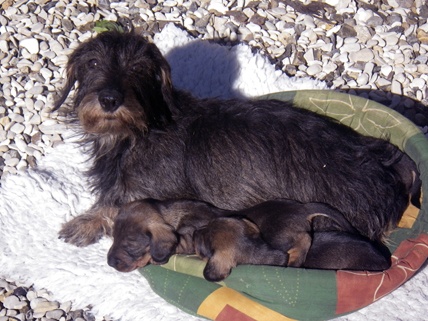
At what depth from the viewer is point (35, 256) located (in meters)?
5.30

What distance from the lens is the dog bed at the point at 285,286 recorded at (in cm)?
427

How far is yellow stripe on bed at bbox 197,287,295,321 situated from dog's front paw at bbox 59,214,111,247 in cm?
108

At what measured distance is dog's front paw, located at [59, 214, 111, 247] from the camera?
5293mm

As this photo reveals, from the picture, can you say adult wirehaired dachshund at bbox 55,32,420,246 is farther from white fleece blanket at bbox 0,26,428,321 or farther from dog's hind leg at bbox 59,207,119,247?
white fleece blanket at bbox 0,26,428,321

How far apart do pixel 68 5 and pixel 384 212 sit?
3.65 metres

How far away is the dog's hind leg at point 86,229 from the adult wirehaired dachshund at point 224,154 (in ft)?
0.90

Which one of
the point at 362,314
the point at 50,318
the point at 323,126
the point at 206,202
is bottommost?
the point at 50,318

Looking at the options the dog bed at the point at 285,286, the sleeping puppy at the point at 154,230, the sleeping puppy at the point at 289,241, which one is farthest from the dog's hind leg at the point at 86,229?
the sleeping puppy at the point at 289,241

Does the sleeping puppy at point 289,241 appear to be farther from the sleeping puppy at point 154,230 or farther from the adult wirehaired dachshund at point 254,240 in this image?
the sleeping puppy at point 154,230

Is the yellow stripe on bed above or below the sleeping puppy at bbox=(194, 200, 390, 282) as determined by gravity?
below

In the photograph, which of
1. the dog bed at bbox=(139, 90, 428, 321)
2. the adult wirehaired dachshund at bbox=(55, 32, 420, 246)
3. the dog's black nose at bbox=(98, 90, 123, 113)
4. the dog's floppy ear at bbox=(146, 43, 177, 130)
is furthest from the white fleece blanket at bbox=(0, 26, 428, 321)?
the dog's black nose at bbox=(98, 90, 123, 113)

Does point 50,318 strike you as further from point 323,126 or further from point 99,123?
point 323,126

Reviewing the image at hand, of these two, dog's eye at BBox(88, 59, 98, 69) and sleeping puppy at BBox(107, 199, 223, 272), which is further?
dog's eye at BBox(88, 59, 98, 69)

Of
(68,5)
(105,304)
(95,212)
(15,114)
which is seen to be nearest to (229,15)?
(68,5)
